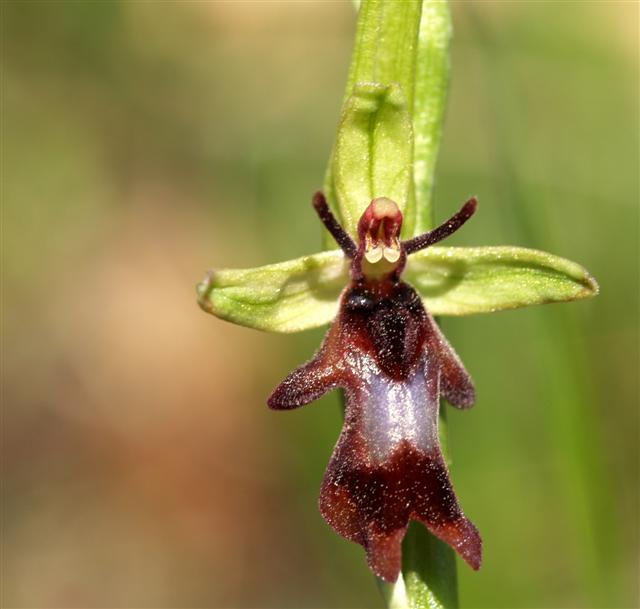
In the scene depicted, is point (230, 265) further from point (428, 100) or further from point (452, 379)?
point (452, 379)

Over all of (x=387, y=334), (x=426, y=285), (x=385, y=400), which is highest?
(x=426, y=285)

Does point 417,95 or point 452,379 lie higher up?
point 417,95

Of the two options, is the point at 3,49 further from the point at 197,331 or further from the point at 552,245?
the point at 552,245

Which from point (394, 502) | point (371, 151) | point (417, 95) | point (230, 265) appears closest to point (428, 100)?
point (417, 95)

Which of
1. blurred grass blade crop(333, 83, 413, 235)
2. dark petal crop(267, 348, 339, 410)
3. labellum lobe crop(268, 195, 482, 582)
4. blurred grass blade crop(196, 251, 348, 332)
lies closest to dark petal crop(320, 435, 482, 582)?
labellum lobe crop(268, 195, 482, 582)

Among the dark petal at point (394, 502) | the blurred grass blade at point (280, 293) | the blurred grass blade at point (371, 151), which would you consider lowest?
the dark petal at point (394, 502)

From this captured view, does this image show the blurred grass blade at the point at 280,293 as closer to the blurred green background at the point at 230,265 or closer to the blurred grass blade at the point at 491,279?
the blurred grass blade at the point at 491,279

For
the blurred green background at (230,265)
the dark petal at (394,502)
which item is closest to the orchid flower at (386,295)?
the dark petal at (394,502)
